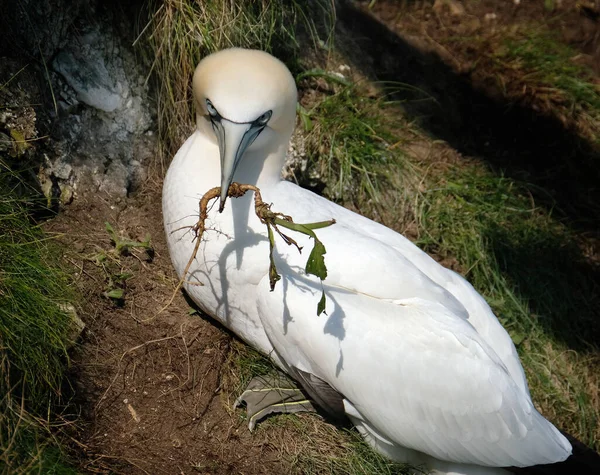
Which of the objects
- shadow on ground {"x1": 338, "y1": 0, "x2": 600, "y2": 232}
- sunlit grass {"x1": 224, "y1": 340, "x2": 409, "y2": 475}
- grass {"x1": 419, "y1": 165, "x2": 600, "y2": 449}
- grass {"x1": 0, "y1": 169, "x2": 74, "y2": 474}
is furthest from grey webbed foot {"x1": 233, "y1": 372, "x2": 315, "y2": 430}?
shadow on ground {"x1": 338, "y1": 0, "x2": 600, "y2": 232}

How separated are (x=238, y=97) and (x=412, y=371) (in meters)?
1.51

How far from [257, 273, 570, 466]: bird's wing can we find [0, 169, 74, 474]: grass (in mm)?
978

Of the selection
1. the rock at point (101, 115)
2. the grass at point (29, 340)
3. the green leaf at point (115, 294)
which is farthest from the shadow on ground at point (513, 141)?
the grass at point (29, 340)

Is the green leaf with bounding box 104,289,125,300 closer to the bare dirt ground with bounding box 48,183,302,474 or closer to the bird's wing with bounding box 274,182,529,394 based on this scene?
the bare dirt ground with bounding box 48,183,302,474

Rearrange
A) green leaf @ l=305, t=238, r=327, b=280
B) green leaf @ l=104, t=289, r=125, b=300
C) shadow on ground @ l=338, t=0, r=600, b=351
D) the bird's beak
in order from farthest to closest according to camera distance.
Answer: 1. shadow on ground @ l=338, t=0, r=600, b=351
2. green leaf @ l=104, t=289, r=125, b=300
3. the bird's beak
4. green leaf @ l=305, t=238, r=327, b=280

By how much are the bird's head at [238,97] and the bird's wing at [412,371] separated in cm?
67

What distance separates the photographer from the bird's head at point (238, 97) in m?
3.37

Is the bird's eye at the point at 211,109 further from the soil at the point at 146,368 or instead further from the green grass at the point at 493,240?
the green grass at the point at 493,240

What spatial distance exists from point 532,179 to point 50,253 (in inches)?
155

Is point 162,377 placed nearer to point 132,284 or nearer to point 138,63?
point 132,284

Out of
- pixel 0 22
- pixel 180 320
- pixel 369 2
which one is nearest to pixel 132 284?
pixel 180 320

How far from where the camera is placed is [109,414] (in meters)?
3.49

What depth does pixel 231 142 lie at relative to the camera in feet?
11.0

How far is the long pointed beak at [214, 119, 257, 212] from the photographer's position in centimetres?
331
